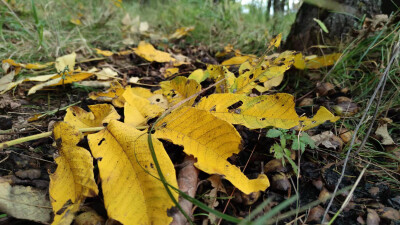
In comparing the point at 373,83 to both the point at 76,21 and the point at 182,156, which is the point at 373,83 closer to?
the point at 182,156

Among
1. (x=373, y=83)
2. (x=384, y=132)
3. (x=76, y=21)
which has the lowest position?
(x=384, y=132)

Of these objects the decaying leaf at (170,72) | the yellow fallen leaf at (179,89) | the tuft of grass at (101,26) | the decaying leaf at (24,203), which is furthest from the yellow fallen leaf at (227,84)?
the tuft of grass at (101,26)

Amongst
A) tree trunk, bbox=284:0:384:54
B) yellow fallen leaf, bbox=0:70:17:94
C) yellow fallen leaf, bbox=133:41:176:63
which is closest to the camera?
yellow fallen leaf, bbox=0:70:17:94

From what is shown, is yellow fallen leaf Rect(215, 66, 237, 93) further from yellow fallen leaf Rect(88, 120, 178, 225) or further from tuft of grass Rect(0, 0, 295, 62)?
tuft of grass Rect(0, 0, 295, 62)

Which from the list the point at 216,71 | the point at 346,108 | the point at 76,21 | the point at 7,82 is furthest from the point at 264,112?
the point at 76,21

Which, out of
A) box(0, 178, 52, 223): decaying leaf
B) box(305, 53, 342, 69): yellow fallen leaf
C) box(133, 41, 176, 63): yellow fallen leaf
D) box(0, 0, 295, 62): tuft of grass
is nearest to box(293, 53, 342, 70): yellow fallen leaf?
box(305, 53, 342, 69): yellow fallen leaf

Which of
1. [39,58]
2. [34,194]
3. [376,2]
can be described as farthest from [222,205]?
[39,58]
